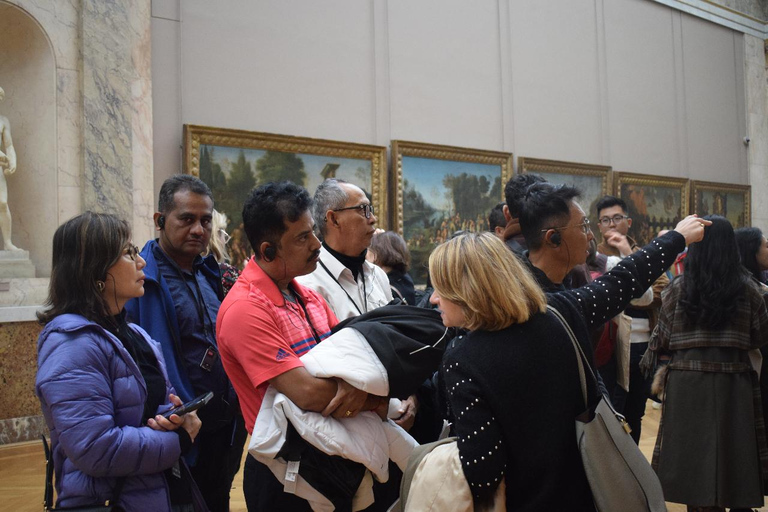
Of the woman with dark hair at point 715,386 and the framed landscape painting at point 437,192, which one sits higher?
the framed landscape painting at point 437,192

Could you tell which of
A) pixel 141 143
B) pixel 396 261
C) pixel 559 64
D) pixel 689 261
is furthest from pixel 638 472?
pixel 559 64

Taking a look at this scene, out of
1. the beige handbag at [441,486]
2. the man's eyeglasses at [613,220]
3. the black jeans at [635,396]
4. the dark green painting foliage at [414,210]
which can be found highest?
the dark green painting foliage at [414,210]

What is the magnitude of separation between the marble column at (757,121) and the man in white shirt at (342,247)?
14.3 m

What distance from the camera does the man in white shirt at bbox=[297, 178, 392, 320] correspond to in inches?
124

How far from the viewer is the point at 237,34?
28.4 feet

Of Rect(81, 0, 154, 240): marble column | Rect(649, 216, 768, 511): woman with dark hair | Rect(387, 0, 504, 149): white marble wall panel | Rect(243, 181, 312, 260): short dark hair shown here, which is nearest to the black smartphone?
Rect(243, 181, 312, 260): short dark hair

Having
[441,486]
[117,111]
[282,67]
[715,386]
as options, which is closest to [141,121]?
[117,111]

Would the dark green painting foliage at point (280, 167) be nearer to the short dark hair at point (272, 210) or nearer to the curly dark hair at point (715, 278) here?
the curly dark hair at point (715, 278)

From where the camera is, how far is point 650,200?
13.0 meters

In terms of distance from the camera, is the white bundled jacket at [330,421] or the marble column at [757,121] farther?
the marble column at [757,121]

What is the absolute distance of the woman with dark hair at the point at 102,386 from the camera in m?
2.30

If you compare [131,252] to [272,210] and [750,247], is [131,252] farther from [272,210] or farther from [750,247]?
[750,247]

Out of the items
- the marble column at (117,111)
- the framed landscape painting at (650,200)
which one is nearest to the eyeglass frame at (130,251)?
the marble column at (117,111)

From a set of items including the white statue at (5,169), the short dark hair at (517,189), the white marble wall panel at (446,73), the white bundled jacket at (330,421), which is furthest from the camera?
the white marble wall panel at (446,73)
